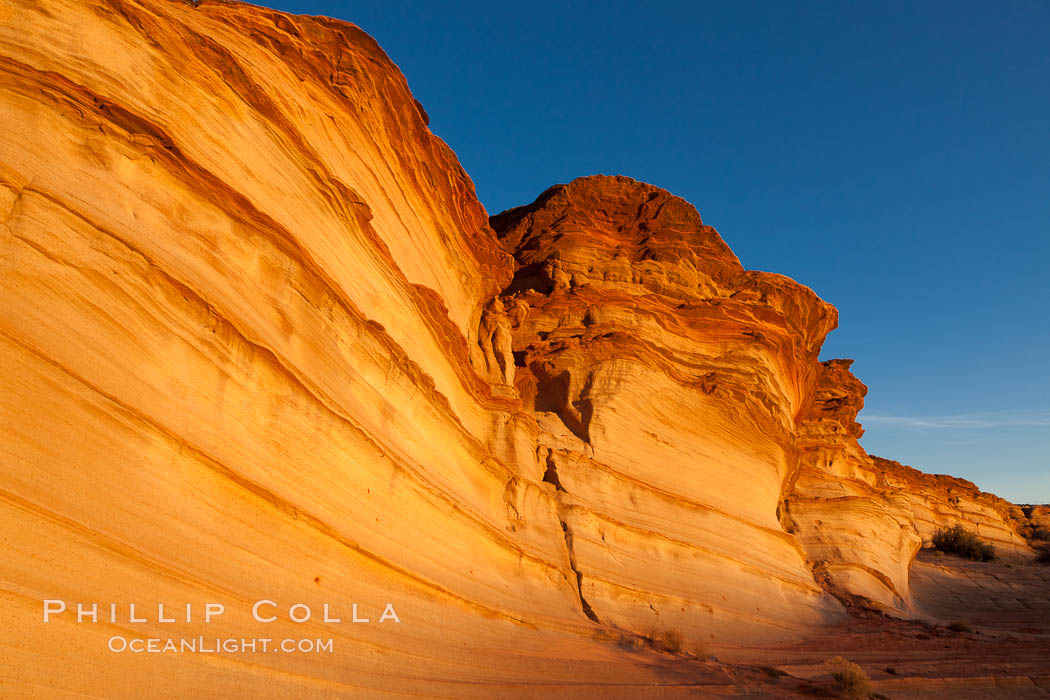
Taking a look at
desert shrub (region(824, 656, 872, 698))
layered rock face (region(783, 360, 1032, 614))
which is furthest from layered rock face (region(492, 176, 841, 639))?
desert shrub (region(824, 656, 872, 698))

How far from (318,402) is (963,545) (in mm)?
38261

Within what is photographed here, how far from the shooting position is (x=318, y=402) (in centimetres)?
671

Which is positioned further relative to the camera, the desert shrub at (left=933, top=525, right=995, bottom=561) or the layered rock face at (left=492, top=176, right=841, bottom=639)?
the desert shrub at (left=933, top=525, right=995, bottom=561)

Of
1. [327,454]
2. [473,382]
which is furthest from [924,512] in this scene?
[327,454]

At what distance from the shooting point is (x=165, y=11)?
6.62 metres

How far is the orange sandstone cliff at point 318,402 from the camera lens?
4438mm

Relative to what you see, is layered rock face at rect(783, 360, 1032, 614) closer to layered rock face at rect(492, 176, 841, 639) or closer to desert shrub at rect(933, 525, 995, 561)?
desert shrub at rect(933, 525, 995, 561)

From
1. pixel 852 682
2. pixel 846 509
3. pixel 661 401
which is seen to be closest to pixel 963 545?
pixel 846 509

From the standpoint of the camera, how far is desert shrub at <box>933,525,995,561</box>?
3231 centimetres

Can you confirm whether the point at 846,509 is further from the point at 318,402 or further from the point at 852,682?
the point at 318,402

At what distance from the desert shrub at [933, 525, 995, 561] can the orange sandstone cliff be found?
894 inches

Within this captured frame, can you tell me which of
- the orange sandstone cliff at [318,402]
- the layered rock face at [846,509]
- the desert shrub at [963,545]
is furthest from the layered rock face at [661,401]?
the desert shrub at [963,545]

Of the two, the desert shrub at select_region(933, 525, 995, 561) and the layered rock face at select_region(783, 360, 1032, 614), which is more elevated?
the layered rock face at select_region(783, 360, 1032, 614)

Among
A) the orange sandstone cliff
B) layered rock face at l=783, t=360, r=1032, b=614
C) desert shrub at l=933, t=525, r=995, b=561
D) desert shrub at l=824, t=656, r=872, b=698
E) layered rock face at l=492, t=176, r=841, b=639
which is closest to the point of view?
the orange sandstone cliff
